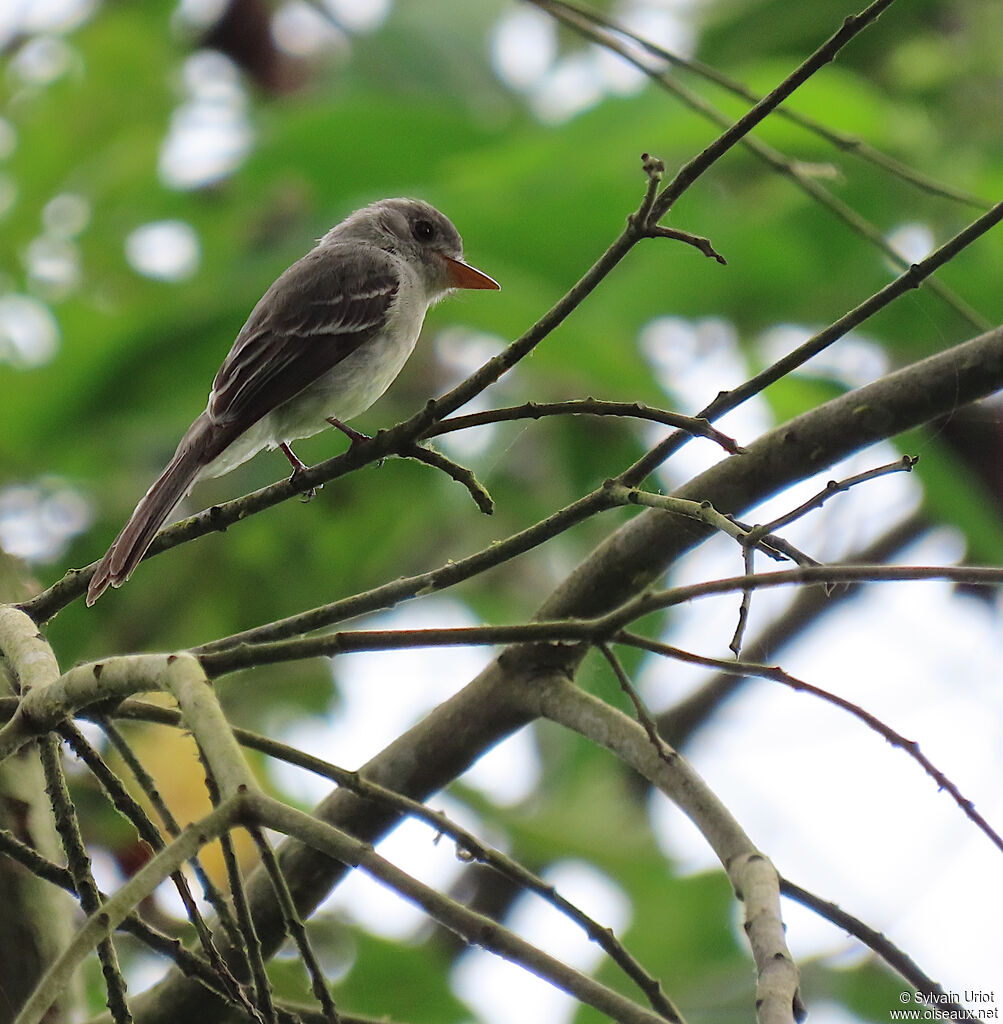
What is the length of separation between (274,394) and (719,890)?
10.1 feet

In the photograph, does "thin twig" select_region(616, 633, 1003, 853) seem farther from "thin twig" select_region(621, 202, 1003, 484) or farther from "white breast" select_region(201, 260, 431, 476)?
"white breast" select_region(201, 260, 431, 476)

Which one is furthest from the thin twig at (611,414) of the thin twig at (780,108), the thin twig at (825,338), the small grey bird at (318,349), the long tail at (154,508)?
the small grey bird at (318,349)

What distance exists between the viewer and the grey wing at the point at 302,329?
161 inches

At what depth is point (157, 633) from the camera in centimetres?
564

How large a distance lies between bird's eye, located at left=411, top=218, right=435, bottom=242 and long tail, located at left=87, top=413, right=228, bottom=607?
1.51 metres

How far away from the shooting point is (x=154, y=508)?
3.58m

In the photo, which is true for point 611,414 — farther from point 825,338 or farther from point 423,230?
point 423,230

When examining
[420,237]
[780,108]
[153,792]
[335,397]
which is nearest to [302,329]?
[335,397]

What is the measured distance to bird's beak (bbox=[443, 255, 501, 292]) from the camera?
4.82 metres

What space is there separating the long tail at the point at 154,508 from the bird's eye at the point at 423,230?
151cm

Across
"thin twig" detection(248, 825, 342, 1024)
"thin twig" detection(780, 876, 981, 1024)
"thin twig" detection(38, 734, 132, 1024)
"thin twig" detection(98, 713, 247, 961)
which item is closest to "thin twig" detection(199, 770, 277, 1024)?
"thin twig" detection(248, 825, 342, 1024)

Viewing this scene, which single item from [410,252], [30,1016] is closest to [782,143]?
[410,252]

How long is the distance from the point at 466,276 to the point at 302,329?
74cm

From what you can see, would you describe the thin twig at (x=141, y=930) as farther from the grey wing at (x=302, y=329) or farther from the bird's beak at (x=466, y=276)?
the bird's beak at (x=466, y=276)
